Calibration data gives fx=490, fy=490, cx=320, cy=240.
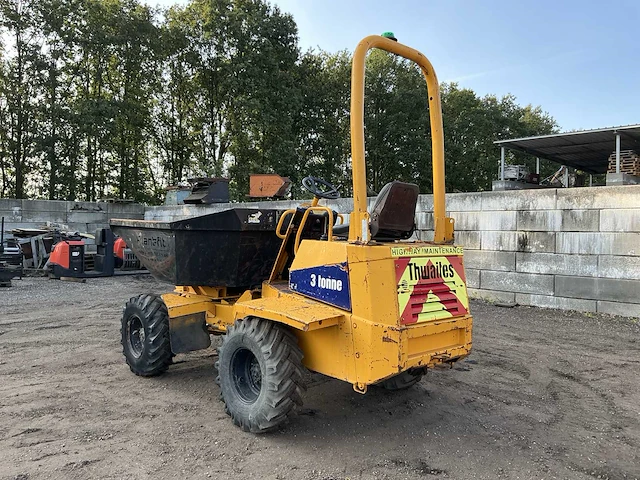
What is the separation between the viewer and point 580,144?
14867 millimetres

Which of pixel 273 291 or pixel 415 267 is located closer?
pixel 415 267

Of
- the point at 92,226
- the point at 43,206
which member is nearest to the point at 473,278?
the point at 92,226

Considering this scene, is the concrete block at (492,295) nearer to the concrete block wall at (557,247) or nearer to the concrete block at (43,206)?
the concrete block wall at (557,247)

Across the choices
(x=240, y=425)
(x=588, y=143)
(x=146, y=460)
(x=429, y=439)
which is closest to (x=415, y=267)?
(x=429, y=439)

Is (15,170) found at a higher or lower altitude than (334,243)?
higher

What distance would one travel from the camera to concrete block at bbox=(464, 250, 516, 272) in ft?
28.5

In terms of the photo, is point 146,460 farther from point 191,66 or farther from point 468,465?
point 191,66

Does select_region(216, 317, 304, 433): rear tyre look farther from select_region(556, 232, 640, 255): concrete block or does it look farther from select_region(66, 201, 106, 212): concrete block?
select_region(66, 201, 106, 212): concrete block

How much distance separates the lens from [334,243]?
11.0ft

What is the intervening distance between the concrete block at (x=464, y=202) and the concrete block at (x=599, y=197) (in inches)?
57.0

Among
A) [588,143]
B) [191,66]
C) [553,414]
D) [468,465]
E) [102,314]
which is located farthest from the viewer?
[191,66]

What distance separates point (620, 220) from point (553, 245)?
1.06 m

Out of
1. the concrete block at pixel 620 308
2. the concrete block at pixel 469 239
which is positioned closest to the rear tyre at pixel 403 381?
the concrete block at pixel 620 308

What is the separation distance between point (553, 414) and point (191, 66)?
22.0m
